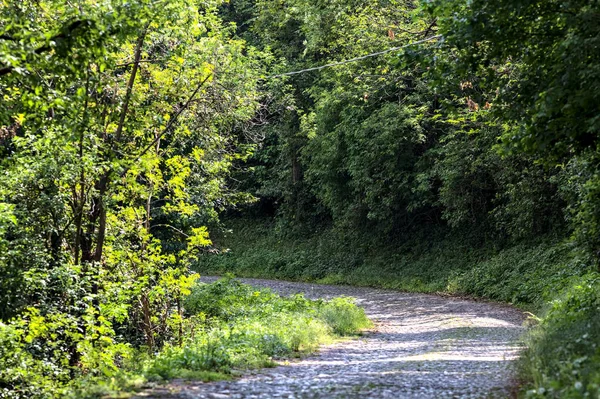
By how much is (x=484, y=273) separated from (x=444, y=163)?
5049mm

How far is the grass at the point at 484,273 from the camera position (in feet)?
26.2

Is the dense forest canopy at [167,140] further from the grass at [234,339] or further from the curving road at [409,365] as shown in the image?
the curving road at [409,365]

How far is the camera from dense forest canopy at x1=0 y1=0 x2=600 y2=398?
9828 mm

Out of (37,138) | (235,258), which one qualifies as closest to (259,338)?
(37,138)

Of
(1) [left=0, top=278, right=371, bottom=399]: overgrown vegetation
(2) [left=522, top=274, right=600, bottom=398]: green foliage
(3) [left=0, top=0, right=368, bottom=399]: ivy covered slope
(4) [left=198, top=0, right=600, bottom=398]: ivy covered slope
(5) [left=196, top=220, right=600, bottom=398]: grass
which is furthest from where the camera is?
(3) [left=0, top=0, right=368, bottom=399]: ivy covered slope

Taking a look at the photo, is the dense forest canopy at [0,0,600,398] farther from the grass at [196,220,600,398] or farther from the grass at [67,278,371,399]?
the grass at [67,278,371,399]

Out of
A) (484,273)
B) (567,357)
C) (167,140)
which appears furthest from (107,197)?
(484,273)

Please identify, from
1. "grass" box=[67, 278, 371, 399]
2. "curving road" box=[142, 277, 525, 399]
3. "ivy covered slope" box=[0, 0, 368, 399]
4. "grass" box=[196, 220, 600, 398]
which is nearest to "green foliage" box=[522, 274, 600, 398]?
"grass" box=[196, 220, 600, 398]

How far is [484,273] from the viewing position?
25.2 meters

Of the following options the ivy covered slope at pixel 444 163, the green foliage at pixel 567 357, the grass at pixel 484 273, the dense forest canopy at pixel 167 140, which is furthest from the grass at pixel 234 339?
the green foliage at pixel 567 357

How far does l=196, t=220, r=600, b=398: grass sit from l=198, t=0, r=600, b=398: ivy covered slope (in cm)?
7

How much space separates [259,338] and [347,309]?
217 inches

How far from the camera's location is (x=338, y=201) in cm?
3547

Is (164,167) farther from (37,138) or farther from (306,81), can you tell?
(306,81)
